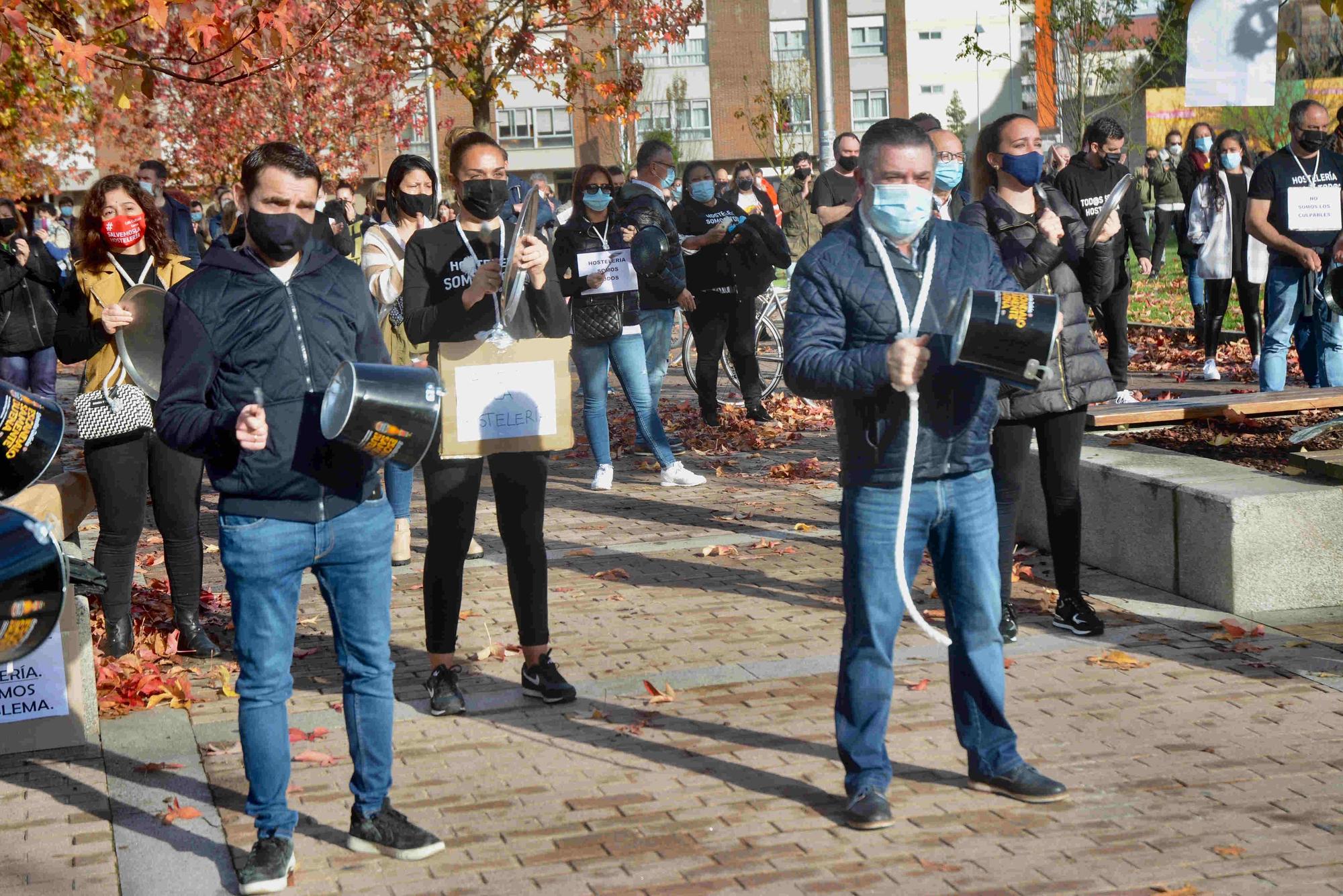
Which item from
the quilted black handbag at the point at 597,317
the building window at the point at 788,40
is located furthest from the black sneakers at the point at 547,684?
the building window at the point at 788,40

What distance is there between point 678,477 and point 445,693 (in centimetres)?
478

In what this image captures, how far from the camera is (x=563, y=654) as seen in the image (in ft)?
22.3

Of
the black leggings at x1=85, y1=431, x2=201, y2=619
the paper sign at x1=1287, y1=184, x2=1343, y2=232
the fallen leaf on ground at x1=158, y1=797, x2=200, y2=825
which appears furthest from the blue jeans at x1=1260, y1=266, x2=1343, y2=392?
the fallen leaf on ground at x1=158, y1=797, x2=200, y2=825

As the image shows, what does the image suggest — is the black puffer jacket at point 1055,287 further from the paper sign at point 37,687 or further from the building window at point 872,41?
the building window at point 872,41

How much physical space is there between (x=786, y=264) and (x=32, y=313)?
220 inches

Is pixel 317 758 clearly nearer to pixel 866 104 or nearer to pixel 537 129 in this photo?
pixel 537 129

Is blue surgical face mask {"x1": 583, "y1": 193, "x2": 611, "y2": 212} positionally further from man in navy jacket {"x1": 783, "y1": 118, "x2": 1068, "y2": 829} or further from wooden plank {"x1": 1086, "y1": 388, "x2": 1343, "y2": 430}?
man in navy jacket {"x1": 783, "y1": 118, "x2": 1068, "y2": 829}

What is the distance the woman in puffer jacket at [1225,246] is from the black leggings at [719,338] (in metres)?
4.10

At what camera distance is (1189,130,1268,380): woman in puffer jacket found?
13711mm

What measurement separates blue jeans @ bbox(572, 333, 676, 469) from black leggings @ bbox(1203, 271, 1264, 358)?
6.00 metres

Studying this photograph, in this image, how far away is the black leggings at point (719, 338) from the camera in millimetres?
12641

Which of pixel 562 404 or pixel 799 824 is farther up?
pixel 562 404

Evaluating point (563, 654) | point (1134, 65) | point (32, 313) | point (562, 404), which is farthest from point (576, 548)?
point (1134, 65)

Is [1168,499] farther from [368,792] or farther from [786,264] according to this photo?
[786,264]
